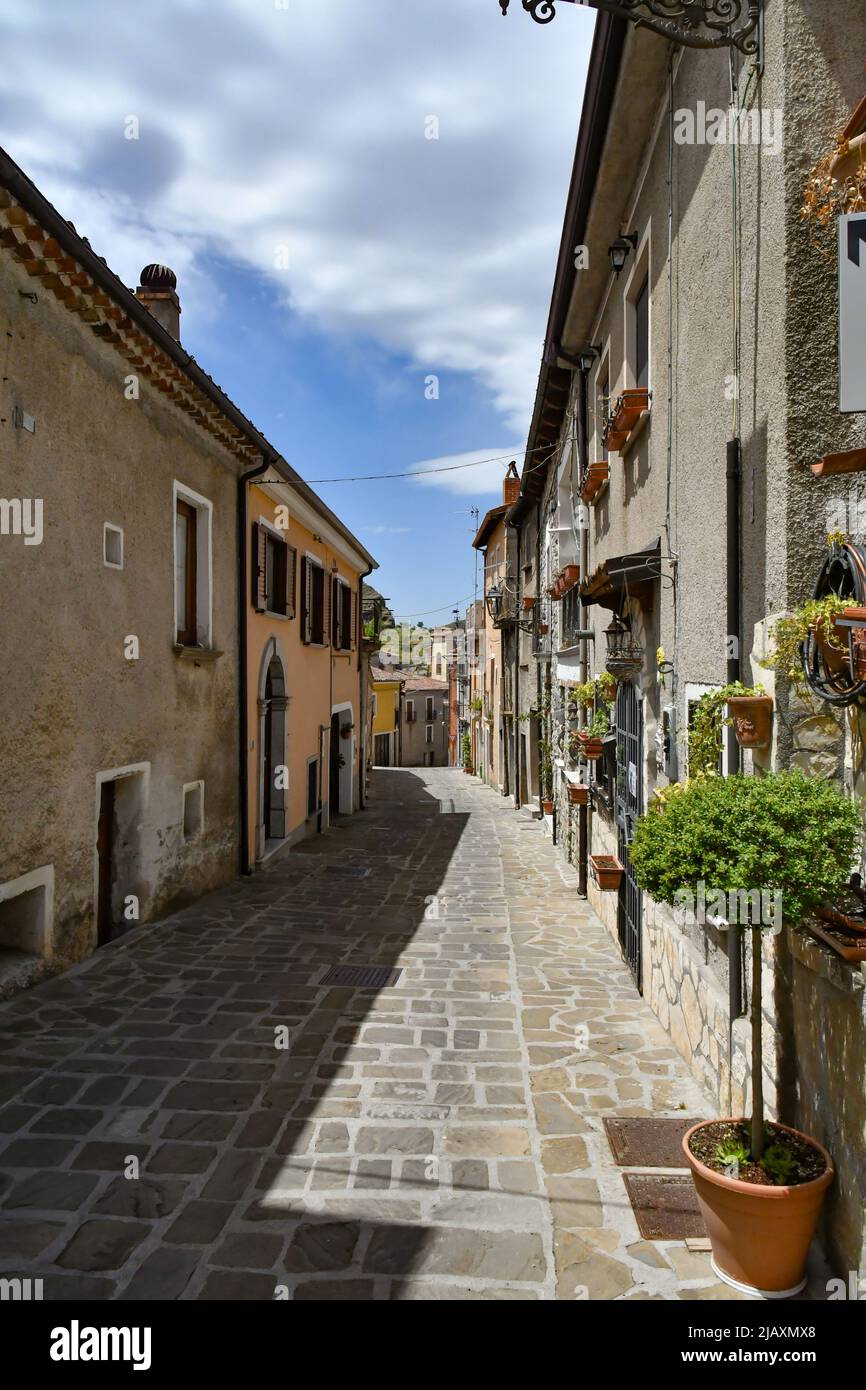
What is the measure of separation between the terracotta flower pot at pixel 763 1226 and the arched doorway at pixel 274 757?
1122 cm

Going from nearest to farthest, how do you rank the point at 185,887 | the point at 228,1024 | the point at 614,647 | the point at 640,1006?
the point at 228,1024 → the point at 640,1006 → the point at 614,647 → the point at 185,887

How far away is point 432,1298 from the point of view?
11.0 ft

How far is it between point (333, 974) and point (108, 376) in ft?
19.2

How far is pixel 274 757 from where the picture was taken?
48.0ft

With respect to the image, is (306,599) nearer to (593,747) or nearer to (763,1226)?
(593,747)

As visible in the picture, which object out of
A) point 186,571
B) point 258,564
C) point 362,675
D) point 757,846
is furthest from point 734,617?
point 362,675

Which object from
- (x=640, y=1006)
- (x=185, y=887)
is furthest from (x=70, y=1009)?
(x=640, y=1006)

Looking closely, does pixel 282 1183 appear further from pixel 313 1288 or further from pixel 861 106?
pixel 861 106

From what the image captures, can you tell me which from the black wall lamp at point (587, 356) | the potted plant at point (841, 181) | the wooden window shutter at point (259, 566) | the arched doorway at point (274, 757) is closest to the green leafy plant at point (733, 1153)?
the potted plant at point (841, 181)

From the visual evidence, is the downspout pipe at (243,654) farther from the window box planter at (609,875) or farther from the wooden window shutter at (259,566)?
the window box planter at (609,875)

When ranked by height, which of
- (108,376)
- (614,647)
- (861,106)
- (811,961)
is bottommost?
(811,961)

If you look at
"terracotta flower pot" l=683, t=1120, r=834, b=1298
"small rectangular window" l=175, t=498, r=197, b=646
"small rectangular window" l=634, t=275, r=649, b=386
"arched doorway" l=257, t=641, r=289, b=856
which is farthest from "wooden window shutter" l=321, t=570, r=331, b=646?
"terracotta flower pot" l=683, t=1120, r=834, b=1298

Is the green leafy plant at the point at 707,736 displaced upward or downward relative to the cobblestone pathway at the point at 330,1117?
upward

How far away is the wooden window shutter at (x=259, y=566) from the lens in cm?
1231
